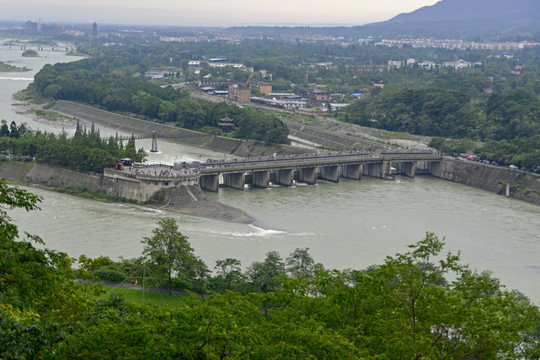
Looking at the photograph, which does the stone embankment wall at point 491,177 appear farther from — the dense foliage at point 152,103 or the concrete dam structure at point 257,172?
the dense foliage at point 152,103

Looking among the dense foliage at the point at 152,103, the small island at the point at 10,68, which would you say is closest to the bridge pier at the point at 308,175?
the dense foliage at the point at 152,103

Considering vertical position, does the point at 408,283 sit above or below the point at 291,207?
above

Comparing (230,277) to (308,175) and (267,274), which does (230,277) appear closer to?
(267,274)

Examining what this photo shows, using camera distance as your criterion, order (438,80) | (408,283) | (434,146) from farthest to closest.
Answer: (438,80) < (434,146) < (408,283)

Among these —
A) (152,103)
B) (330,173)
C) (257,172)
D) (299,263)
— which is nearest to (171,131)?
(152,103)

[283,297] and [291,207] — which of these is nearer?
[283,297]

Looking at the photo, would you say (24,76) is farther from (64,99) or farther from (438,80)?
(438,80)

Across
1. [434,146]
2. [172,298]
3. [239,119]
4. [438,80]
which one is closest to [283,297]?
[172,298]

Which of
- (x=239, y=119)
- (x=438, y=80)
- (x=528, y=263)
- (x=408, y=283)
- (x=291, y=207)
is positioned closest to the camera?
(x=408, y=283)
